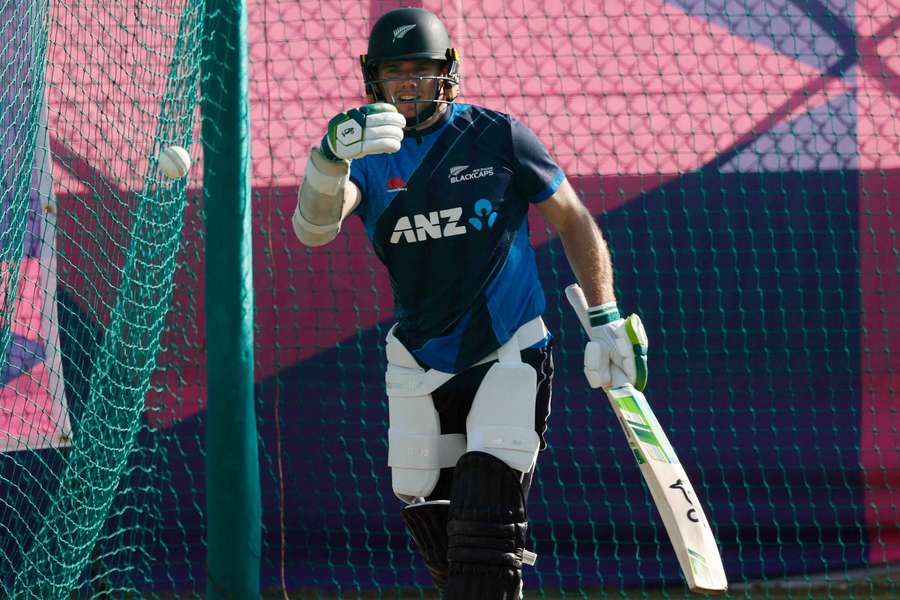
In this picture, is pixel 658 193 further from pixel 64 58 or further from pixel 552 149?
pixel 64 58

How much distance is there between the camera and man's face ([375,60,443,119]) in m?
3.32

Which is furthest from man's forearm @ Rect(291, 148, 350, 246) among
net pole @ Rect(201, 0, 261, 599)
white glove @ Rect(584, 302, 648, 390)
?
net pole @ Rect(201, 0, 261, 599)

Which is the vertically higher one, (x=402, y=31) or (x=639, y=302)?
(x=402, y=31)

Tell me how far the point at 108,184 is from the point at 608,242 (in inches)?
82.7

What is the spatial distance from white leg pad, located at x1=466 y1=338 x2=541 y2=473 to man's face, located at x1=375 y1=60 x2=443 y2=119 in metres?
0.72

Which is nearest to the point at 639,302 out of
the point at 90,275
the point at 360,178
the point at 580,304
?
the point at 580,304

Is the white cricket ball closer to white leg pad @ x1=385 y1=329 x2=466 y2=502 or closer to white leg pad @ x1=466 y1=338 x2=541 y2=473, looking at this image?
white leg pad @ x1=385 y1=329 x2=466 y2=502

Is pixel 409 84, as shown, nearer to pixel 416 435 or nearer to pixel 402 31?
pixel 402 31

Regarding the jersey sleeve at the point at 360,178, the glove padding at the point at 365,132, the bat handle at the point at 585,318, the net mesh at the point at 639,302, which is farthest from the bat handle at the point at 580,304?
the net mesh at the point at 639,302

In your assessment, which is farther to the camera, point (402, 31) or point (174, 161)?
point (174, 161)

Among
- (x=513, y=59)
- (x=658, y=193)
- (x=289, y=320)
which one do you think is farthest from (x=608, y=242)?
(x=289, y=320)

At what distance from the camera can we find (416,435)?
3.40 meters

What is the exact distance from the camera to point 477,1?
199 inches

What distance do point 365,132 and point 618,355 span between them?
3.12 feet
